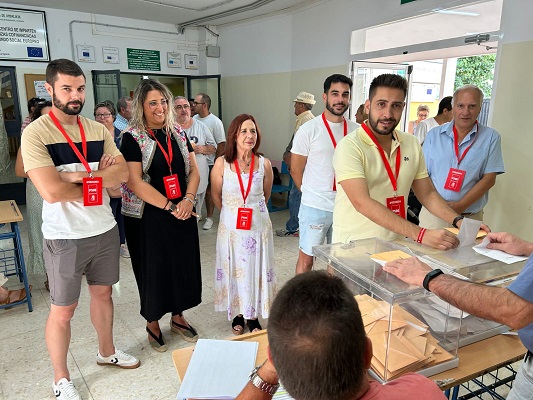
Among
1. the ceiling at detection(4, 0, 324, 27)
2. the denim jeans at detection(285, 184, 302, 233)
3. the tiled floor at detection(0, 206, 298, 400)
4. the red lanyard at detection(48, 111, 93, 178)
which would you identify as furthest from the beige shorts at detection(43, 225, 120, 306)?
the ceiling at detection(4, 0, 324, 27)

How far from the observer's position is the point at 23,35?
581 centimetres

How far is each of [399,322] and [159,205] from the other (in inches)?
58.3

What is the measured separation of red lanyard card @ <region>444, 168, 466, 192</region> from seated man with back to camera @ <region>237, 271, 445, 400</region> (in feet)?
7.03

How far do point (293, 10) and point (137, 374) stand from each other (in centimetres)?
539

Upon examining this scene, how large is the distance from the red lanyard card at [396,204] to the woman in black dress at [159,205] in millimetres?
1162

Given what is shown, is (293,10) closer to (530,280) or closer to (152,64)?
(152,64)

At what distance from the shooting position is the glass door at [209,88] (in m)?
7.64

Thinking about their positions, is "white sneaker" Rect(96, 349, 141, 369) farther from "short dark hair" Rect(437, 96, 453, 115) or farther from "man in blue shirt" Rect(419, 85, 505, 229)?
"short dark hair" Rect(437, 96, 453, 115)

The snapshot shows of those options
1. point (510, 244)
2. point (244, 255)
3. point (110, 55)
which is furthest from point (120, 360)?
point (110, 55)

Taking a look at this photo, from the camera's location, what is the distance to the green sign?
22.4ft

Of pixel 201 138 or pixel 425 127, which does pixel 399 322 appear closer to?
pixel 425 127

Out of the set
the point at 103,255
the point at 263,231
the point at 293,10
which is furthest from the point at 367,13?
the point at 103,255

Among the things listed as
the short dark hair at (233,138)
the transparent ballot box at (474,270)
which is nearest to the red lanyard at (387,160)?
the transparent ballot box at (474,270)

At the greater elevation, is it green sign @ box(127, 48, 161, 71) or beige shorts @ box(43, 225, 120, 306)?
green sign @ box(127, 48, 161, 71)
